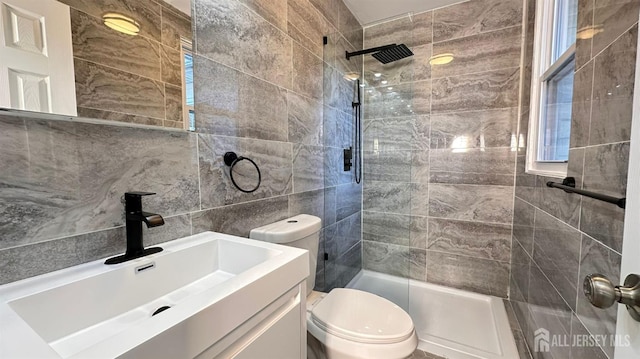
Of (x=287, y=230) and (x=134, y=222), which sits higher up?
(x=134, y=222)

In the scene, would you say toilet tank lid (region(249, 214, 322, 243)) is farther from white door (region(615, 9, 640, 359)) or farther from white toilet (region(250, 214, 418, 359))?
white door (region(615, 9, 640, 359))

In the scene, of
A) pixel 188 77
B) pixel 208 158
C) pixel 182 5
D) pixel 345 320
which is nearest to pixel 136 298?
pixel 208 158

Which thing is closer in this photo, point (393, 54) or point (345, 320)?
point (345, 320)

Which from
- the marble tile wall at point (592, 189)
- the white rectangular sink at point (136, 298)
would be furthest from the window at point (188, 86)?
the marble tile wall at point (592, 189)

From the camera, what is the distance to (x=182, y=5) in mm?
994

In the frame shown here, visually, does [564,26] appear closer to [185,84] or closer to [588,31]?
[588,31]

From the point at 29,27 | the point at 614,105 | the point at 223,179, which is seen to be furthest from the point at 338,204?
the point at 29,27

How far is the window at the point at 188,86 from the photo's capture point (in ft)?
3.36

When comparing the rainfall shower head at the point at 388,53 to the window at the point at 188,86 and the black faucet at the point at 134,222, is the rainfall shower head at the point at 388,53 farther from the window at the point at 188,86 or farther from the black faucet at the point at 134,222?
the black faucet at the point at 134,222

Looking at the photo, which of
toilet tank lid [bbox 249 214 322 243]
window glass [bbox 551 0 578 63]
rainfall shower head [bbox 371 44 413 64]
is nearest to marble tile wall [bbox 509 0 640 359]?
window glass [bbox 551 0 578 63]

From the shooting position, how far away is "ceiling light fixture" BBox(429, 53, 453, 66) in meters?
2.22

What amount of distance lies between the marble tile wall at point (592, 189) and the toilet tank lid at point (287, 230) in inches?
43.1

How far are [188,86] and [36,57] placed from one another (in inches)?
16.9

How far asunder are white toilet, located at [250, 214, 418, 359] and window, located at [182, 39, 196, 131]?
1.98 feet
